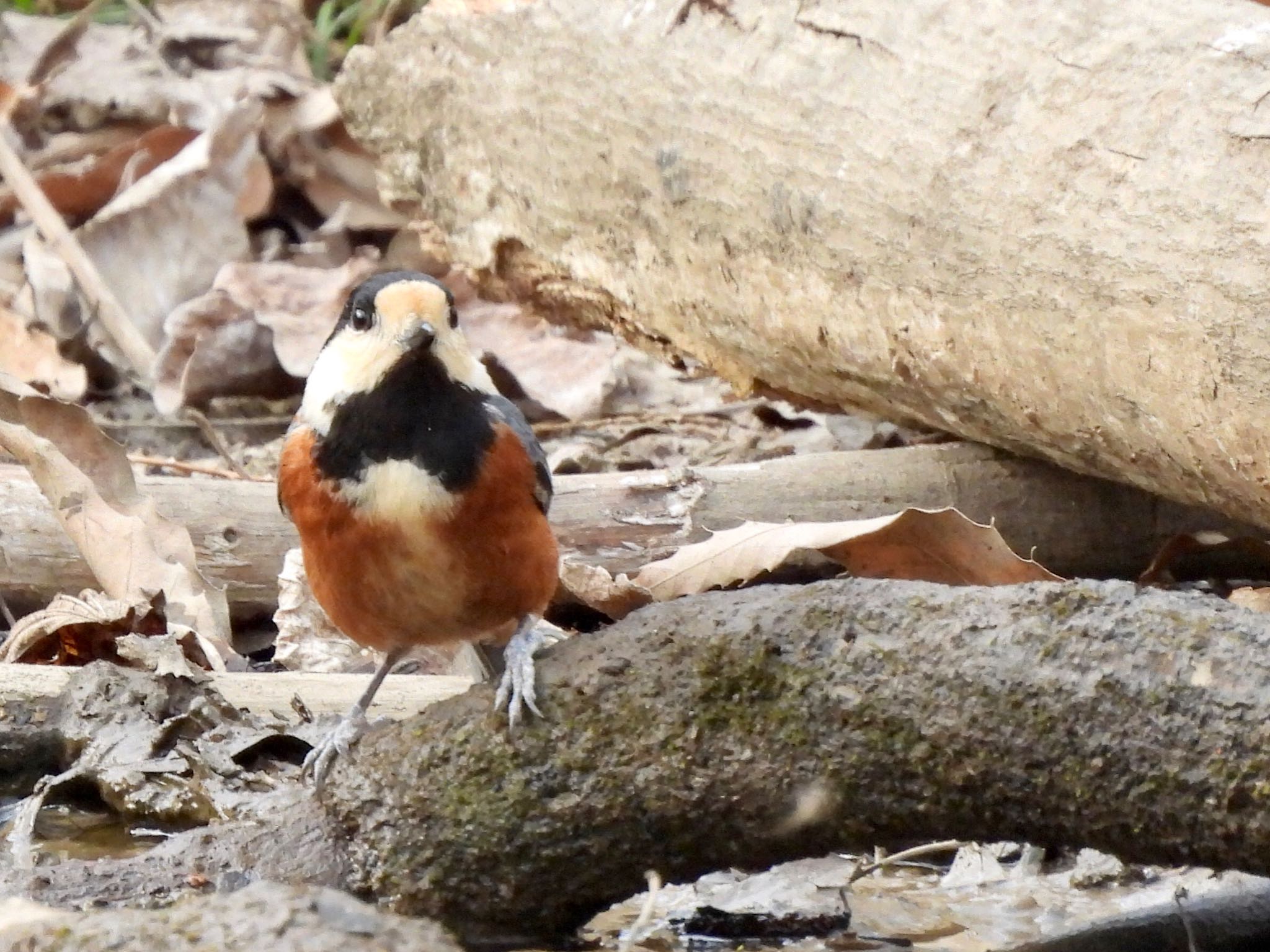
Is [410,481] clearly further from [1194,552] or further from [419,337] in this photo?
[1194,552]

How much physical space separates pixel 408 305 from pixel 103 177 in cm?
503

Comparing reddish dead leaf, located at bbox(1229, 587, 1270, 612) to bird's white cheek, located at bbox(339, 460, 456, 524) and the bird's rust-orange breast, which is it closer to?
the bird's rust-orange breast

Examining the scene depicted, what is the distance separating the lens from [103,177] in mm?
7598

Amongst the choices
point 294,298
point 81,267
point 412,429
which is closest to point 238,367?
point 294,298

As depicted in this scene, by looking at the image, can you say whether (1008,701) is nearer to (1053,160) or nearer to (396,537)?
(396,537)

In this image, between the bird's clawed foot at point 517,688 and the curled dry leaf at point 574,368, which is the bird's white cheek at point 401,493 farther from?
the curled dry leaf at point 574,368

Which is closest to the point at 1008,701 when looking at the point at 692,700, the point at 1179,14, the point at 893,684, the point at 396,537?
the point at 893,684

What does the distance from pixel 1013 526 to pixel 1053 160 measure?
1253 millimetres

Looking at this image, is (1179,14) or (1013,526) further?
(1013,526)

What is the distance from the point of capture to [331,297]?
674cm

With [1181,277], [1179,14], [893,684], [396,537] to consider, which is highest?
[1179,14]

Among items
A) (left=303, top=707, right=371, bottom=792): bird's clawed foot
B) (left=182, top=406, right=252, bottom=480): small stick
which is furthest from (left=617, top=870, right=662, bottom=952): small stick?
(left=182, top=406, right=252, bottom=480): small stick

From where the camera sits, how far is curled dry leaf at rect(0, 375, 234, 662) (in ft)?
14.2

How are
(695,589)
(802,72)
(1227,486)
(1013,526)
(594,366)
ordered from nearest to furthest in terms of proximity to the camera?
(1227,486) < (695,589) < (802,72) < (1013,526) < (594,366)
